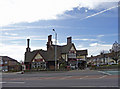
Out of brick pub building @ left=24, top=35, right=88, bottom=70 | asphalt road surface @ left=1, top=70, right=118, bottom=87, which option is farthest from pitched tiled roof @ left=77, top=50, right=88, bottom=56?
asphalt road surface @ left=1, top=70, right=118, bottom=87

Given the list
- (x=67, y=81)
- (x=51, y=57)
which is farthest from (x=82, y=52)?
(x=67, y=81)

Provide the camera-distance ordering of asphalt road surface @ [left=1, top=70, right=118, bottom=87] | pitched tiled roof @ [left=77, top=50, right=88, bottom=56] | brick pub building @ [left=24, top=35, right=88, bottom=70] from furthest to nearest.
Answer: pitched tiled roof @ [left=77, top=50, right=88, bottom=56] → brick pub building @ [left=24, top=35, right=88, bottom=70] → asphalt road surface @ [left=1, top=70, right=118, bottom=87]

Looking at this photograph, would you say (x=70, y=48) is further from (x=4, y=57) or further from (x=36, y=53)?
(x=4, y=57)

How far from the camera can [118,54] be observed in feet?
192

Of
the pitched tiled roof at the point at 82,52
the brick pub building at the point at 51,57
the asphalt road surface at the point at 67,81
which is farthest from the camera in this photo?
the pitched tiled roof at the point at 82,52

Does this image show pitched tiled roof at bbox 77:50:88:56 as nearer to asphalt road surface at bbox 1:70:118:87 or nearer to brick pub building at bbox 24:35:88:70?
brick pub building at bbox 24:35:88:70

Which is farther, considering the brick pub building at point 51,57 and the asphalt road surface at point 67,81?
the brick pub building at point 51,57

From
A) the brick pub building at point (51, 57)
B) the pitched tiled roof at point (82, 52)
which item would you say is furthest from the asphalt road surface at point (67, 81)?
the pitched tiled roof at point (82, 52)

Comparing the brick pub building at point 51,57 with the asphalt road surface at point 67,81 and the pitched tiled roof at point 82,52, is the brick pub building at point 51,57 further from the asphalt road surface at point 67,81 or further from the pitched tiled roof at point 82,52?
the asphalt road surface at point 67,81

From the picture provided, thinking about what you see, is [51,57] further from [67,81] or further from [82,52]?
[67,81]

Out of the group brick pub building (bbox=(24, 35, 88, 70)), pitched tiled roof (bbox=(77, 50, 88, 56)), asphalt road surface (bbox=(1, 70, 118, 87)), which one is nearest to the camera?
asphalt road surface (bbox=(1, 70, 118, 87))

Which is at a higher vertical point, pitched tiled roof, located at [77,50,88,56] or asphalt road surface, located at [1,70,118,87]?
pitched tiled roof, located at [77,50,88,56]

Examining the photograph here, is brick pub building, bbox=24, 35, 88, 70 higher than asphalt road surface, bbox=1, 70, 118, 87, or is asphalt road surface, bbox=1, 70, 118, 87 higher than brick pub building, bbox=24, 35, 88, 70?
brick pub building, bbox=24, 35, 88, 70

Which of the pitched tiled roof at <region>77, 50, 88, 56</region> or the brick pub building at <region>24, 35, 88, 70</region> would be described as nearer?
the brick pub building at <region>24, 35, 88, 70</region>
